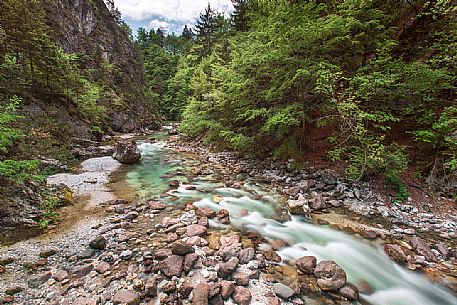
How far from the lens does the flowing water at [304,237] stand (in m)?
4.61

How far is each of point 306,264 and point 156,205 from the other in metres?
5.17

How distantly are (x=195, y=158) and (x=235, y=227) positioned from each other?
9398 mm

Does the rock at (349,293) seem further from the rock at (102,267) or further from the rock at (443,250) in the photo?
the rock at (102,267)

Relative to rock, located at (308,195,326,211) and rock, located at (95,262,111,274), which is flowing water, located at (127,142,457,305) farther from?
rock, located at (95,262,111,274)

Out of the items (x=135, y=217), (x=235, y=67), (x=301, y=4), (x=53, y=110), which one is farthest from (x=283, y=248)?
(x=53, y=110)

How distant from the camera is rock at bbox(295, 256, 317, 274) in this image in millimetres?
4832

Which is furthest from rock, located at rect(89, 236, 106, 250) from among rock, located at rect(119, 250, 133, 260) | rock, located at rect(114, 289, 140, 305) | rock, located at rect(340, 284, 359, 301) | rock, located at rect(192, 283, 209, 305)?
rock, located at rect(340, 284, 359, 301)

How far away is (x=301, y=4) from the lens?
10500 mm

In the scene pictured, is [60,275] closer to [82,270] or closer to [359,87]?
[82,270]

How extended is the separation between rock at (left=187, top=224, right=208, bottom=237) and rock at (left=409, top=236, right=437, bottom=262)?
533 centimetres

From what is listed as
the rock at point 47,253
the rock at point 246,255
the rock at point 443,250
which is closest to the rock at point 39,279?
the rock at point 47,253

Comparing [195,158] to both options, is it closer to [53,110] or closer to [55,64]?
[53,110]

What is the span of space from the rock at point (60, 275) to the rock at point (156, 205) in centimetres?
321

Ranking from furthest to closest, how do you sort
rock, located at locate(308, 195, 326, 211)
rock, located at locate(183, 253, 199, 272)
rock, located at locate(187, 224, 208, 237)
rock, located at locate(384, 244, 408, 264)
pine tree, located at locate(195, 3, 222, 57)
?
pine tree, located at locate(195, 3, 222, 57) → rock, located at locate(308, 195, 326, 211) → rock, located at locate(187, 224, 208, 237) → rock, located at locate(384, 244, 408, 264) → rock, located at locate(183, 253, 199, 272)
